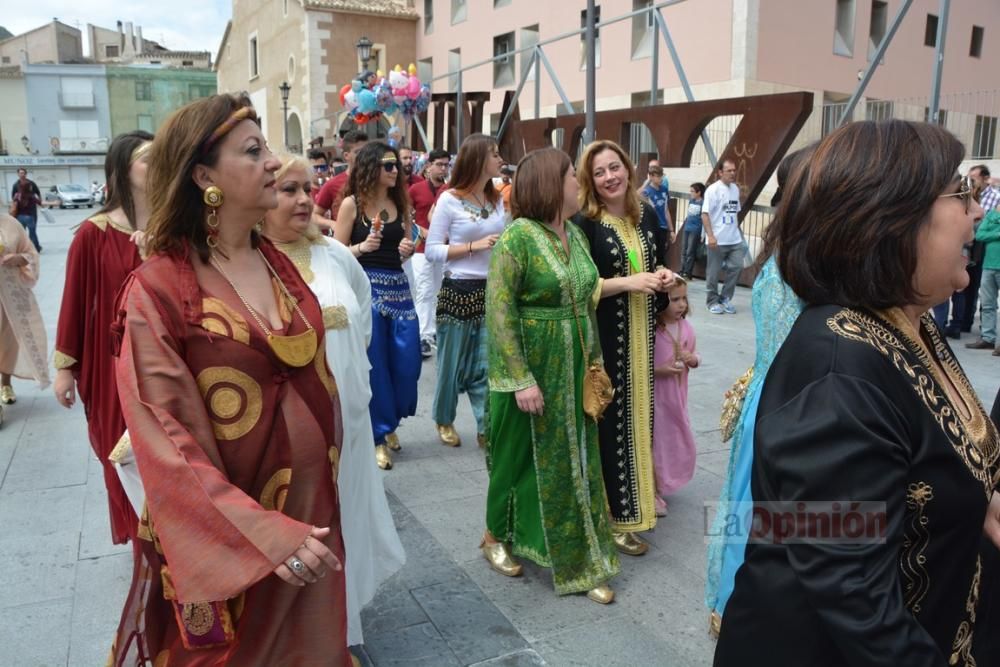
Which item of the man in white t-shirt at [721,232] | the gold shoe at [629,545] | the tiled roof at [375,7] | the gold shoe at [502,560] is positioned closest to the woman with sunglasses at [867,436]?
the gold shoe at [502,560]

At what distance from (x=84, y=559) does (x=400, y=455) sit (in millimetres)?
1887

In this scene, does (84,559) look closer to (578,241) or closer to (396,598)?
(396,598)

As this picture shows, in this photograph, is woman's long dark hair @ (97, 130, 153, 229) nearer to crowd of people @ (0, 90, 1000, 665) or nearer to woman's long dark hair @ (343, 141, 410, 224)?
crowd of people @ (0, 90, 1000, 665)

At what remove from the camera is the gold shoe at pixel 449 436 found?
5.13 m

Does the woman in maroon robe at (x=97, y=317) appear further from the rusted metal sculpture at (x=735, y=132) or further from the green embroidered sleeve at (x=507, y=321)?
the rusted metal sculpture at (x=735, y=132)

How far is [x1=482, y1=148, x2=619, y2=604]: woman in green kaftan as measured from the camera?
10.3ft

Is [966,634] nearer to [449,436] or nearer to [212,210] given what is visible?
[212,210]

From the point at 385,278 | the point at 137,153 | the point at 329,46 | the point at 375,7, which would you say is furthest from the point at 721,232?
the point at 329,46

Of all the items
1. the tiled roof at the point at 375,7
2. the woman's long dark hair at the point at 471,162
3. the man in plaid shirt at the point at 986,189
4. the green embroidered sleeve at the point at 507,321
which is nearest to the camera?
the green embroidered sleeve at the point at 507,321

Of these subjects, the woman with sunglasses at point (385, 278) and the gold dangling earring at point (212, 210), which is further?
the woman with sunglasses at point (385, 278)

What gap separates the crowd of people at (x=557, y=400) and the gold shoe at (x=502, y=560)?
0.01 metres

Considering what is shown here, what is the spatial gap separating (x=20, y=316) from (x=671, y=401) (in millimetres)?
4773

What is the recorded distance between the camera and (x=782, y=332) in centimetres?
266

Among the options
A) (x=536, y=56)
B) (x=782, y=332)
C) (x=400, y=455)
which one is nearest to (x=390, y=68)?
(x=536, y=56)
